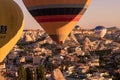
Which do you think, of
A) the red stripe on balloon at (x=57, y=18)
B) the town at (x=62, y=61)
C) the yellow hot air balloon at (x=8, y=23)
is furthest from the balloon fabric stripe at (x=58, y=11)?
the yellow hot air balloon at (x=8, y=23)

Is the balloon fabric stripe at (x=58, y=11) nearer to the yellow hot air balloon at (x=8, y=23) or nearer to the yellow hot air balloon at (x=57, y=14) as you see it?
the yellow hot air balloon at (x=57, y=14)

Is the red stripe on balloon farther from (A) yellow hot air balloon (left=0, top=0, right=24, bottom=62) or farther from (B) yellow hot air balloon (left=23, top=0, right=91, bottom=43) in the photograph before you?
(A) yellow hot air balloon (left=0, top=0, right=24, bottom=62)

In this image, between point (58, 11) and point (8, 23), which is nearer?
point (8, 23)

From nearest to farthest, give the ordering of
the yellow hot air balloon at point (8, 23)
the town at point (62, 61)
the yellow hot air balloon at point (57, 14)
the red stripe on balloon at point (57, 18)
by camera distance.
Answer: the yellow hot air balloon at point (8, 23) → the yellow hot air balloon at point (57, 14) → the red stripe on balloon at point (57, 18) → the town at point (62, 61)

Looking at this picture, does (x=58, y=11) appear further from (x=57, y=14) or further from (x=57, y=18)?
(x=57, y=18)

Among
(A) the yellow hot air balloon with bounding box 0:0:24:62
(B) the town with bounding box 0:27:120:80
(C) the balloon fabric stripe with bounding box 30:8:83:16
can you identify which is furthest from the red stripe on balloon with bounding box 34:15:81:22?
(A) the yellow hot air balloon with bounding box 0:0:24:62

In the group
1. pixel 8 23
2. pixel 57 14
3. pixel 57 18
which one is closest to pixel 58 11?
pixel 57 14
